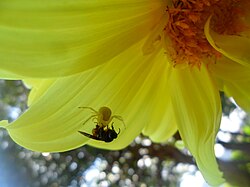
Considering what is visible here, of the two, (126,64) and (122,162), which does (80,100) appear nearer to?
(126,64)

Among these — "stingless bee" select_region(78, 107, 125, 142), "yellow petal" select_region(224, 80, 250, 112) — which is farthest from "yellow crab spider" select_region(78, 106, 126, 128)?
"yellow petal" select_region(224, 80, 250, 112)

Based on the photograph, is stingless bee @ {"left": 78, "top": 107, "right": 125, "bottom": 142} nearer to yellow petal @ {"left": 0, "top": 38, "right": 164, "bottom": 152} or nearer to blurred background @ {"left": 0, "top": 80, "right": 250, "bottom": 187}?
yellow petal @ {"left": 0, "top": 38, "right": 164, "bottom": 152}

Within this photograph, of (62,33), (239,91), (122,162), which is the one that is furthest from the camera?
(122,162)

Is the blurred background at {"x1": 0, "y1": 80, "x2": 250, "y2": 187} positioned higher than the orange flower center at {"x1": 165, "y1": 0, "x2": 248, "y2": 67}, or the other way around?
the orange flower center at {"x1": 165, "y1": 0, "x2": 248, "y2": 67}

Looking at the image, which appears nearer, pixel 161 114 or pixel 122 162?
pixel 161 114

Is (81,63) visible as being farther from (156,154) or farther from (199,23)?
(156,154)

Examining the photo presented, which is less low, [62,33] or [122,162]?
[62,33]

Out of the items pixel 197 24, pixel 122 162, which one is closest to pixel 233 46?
pixel 197 24
